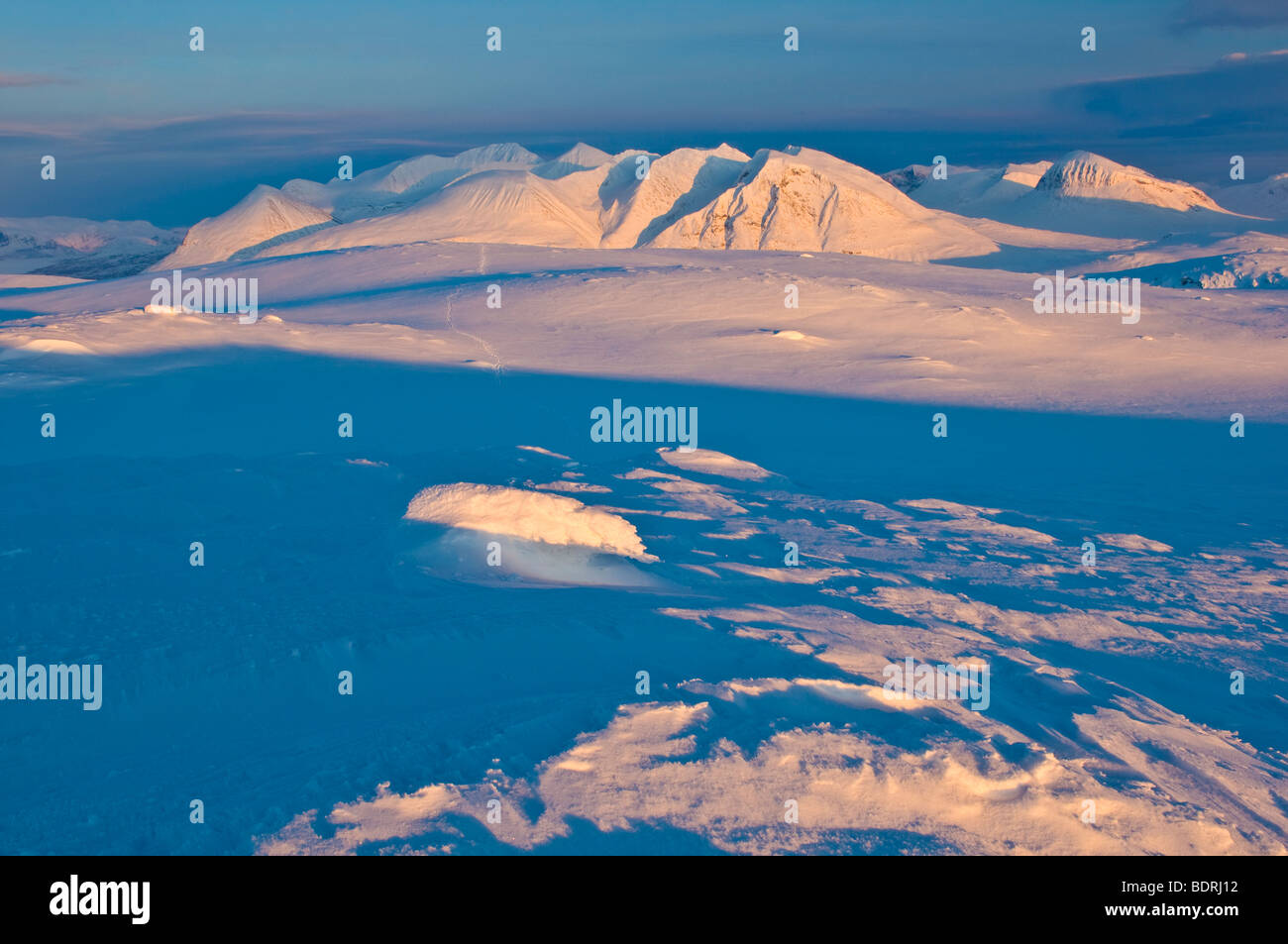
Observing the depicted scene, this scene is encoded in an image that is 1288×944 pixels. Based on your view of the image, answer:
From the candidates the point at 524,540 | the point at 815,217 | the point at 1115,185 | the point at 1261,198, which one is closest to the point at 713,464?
the point at 524,540

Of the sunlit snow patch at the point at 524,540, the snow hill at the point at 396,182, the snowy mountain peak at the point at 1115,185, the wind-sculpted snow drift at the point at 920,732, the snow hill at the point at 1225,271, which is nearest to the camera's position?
the wind-sculpted snow drift at the point at 920,732

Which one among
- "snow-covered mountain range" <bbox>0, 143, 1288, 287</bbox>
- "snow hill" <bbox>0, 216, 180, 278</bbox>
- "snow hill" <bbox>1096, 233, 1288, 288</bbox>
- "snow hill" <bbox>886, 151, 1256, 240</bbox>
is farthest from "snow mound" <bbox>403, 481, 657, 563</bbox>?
"snow hill" <bbox>0, 216, 180, 278</bbox>

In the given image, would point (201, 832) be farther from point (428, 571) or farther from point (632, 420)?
point (632, 420)

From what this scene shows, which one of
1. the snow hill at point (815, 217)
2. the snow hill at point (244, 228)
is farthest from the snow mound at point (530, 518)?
the snow hill at point (244, 228)

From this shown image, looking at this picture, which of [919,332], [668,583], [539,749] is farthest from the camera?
[919,332]

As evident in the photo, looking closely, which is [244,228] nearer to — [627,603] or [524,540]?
[524,540]

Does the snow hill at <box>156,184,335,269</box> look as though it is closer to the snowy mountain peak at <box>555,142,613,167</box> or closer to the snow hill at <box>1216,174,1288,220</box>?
the snowy mountain peak at <box>555,142,613,167</box>

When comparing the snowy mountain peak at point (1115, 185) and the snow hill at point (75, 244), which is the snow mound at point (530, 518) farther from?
the snow hill at point (75, 244)

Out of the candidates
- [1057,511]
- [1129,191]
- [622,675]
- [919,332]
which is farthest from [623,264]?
[1129,191]
